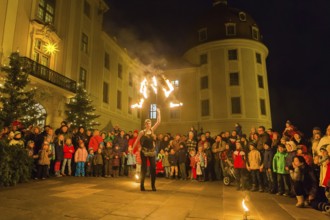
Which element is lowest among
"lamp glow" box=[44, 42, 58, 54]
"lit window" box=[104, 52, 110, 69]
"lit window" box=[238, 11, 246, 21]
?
"lamp glow" box=[44, 42, 58, 54]

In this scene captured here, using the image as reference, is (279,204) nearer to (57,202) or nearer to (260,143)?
(260,143)

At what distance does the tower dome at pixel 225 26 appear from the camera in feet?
111

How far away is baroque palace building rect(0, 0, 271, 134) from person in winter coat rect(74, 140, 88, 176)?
25.4ft

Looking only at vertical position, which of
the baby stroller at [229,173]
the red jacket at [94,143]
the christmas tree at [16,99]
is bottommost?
the baby stroller at [229,173]

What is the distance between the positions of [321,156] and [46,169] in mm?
10115

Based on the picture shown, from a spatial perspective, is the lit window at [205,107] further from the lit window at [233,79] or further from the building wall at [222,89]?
the lit window at [233,79]

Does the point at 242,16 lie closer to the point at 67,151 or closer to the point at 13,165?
the point at 67,151

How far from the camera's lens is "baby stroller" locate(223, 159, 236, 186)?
10414mm

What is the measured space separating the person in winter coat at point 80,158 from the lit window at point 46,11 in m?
12.0

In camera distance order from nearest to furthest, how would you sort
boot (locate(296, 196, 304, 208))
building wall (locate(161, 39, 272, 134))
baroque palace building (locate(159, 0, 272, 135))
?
1. boot (locate(296, 196, 304, 208))
2. building wall (locate(161, 39, 272, 134))
3. baroque palace building (locate(159, 0, 272, 135))

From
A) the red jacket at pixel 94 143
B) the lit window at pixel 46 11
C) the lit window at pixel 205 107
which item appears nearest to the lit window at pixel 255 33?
the lit window at pixel 205 107

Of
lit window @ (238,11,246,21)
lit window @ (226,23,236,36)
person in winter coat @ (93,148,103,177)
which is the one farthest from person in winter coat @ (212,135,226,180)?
lit window @ (238,11,246,21)

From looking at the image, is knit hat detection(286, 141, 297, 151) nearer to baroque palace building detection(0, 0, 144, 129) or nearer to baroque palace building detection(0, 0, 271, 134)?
baroque palace building detection(0, 0, 144, 129)

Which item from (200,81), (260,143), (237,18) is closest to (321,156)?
(260,143)
